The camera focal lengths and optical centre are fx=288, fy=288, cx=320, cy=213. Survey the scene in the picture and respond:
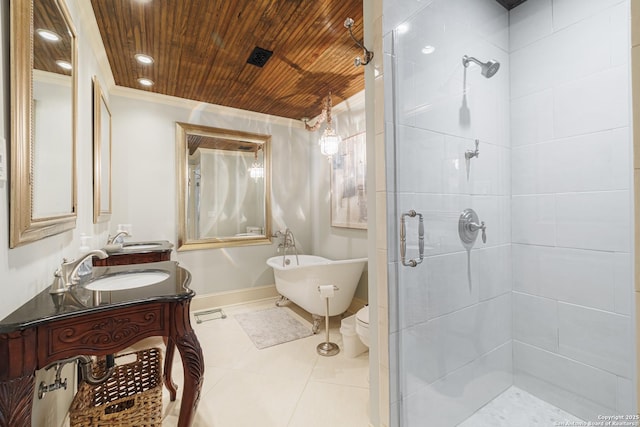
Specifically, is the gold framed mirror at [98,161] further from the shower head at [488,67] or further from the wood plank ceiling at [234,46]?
the shower head at [488,67]

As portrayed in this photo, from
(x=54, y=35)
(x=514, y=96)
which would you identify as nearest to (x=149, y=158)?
(x=54, y=35)

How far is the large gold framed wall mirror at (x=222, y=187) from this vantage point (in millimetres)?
3236

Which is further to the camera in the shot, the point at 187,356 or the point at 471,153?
the point at 471,153

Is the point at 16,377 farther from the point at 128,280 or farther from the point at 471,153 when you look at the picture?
Result: the point at 471,153

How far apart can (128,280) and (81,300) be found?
412mm

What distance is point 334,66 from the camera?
97.3 inches

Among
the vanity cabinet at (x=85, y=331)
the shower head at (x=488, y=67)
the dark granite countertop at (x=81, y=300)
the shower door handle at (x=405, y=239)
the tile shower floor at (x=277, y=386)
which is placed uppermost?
the shower head at (x=488, y=67)

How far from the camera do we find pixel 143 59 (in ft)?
7.71

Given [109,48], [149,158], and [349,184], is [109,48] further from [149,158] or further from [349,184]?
[349,184]

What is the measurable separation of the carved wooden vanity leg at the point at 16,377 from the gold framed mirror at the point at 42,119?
304mm

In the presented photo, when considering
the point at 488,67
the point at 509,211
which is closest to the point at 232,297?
the point at 509,211

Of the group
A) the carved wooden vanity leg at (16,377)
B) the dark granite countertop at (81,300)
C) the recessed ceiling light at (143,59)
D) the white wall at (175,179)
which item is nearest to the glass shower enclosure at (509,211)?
the dark granite countertop at (81,300)

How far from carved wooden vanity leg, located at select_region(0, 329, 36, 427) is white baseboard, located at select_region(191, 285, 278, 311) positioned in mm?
2444

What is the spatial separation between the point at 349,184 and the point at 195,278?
2039 millimetres
